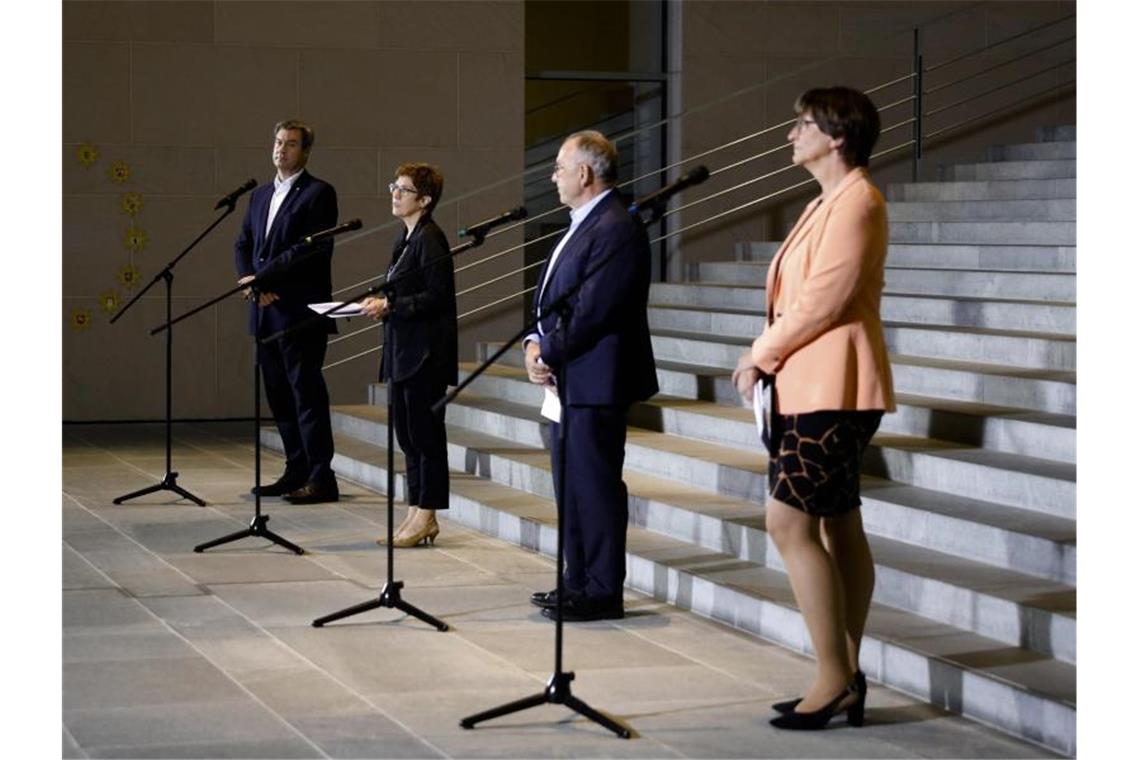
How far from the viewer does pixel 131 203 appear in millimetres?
12023

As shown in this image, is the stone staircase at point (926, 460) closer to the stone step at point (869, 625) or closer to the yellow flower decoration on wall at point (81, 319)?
the stone step at point (869, 625)

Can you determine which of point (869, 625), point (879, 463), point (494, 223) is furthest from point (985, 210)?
point (494, 223)

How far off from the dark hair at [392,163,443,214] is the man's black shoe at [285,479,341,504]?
6.82 ft

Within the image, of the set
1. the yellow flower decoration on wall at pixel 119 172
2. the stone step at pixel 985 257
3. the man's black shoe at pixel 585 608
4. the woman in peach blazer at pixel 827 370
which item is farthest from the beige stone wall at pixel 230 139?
the woman in peach blazer at pixel 827 370

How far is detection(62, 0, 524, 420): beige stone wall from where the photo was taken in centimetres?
1197

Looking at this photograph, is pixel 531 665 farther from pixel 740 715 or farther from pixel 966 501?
pixel 966 501

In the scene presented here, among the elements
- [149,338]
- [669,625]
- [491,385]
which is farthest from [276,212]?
[149,338]

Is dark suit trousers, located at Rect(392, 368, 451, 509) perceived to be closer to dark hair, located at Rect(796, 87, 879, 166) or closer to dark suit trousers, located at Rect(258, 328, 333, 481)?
dark suit trousers, located at Rect(258, 328, 333, 481)

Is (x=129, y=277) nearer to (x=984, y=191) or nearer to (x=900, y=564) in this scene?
(x=984, y=191)

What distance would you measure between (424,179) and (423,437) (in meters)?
1.00

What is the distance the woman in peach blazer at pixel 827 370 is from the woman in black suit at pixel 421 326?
248cm

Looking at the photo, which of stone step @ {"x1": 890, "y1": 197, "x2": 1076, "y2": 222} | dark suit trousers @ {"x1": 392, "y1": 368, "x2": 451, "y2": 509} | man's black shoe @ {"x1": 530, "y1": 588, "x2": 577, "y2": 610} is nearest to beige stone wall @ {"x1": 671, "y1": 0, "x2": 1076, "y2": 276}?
stone step @ {"x1": 890, "y1": 197, "x2": 1076, "y2": 222}

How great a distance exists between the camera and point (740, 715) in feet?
15.6

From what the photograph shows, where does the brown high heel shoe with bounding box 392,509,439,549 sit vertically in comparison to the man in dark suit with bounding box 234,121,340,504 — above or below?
below
